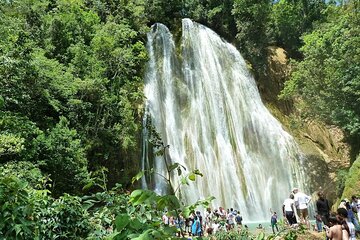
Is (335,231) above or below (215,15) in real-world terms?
below

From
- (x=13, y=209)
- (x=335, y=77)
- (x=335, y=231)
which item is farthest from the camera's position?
(x=335, y=77)

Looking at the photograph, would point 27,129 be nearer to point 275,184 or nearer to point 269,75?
point 275,184

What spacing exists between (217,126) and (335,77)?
7465 mm

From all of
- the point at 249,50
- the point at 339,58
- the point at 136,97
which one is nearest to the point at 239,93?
the point at 249,50

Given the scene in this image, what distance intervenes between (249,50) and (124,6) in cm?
1013

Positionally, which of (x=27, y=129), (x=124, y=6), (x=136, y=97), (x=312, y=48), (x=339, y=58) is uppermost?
(x=124, y=6)

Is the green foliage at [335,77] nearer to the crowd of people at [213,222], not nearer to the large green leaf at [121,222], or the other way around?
the crowd of people at [213,222]

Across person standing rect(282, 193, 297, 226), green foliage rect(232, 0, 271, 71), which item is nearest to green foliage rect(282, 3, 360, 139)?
green foliage rect(232, 0, 271, 71)

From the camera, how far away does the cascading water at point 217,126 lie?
826 inches

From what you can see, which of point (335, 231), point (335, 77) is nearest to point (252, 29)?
point (335, 77)

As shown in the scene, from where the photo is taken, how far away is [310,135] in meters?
28.0

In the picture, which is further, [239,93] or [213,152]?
[239,93]

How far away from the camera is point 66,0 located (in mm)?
21484

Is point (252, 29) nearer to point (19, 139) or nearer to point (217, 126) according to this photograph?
point (217, 126)
